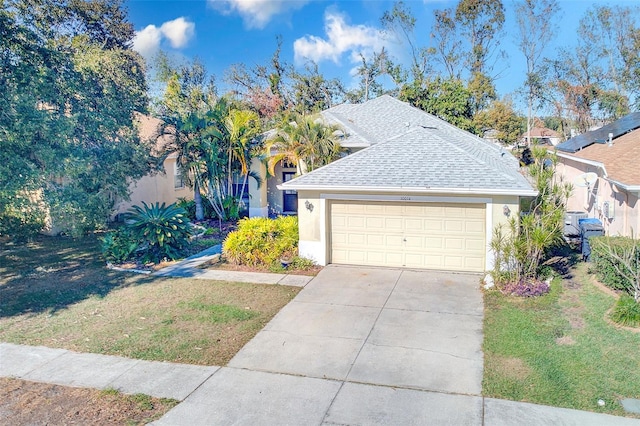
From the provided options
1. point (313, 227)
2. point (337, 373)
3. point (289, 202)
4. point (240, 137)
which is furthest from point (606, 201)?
point (240, 137)

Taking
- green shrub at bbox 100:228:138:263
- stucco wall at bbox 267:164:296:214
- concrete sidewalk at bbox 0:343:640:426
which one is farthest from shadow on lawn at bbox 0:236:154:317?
stucco wall at bbox 267:164:296:214

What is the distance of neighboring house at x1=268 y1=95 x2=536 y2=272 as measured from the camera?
12.3 meters

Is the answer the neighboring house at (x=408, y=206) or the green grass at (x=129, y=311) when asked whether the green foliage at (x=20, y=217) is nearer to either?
the green grass at (x=129, y=311)

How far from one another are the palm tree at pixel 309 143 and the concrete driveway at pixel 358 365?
20.7ft

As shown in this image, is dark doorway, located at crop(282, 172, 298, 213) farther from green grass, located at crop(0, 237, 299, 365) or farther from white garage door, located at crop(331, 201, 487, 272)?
green grass, located at crop(0, 237, 299, 365)

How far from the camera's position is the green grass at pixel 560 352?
6.76m

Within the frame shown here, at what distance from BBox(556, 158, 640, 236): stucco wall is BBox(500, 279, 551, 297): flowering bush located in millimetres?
2320

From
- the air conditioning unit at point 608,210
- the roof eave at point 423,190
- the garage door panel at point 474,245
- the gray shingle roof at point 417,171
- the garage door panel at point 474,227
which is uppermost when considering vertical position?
the gray shingle roof at point 417,171

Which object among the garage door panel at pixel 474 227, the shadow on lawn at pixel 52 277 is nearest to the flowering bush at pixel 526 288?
the garage door panel at pixel 474 227

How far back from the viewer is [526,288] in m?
11.1

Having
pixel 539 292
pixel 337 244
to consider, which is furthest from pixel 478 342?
pixel 337 244

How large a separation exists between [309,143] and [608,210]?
9279 mm

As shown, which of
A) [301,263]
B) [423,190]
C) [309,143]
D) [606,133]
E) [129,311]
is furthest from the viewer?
[606,133]

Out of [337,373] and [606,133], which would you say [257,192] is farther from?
[606,133]
